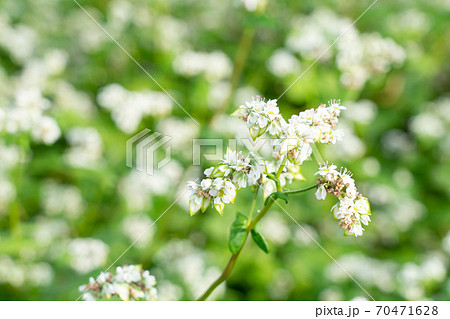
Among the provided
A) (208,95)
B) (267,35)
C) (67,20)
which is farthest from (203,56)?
(67,20)

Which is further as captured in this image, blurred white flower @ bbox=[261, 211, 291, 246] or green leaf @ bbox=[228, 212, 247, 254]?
blurred white flower @ bbox=[261, 211, 291, 246]

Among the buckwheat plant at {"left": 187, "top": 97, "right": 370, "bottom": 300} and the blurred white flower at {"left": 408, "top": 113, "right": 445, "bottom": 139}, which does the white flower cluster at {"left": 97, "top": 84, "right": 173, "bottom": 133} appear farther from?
the blurred white flower at {"left": 408, "top": 113, "right": 445, "bottom": 139}

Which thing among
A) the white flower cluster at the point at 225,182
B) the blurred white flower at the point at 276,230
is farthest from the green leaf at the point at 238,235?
the blurred white flower at the point at 276,230

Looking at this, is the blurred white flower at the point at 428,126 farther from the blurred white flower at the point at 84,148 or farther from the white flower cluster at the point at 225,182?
the white flower cluster at the point at 225,182

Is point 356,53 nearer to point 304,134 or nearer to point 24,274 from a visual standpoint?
point 304,134

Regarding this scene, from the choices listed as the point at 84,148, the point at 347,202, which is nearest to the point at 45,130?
the point at 84,148

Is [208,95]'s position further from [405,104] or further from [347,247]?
[405,104]

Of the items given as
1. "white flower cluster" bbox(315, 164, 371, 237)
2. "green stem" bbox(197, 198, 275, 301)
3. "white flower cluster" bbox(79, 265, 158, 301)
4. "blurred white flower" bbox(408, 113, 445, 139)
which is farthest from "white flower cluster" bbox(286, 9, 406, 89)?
"white flower cluster" bbox(79, 265, 158, 301)
